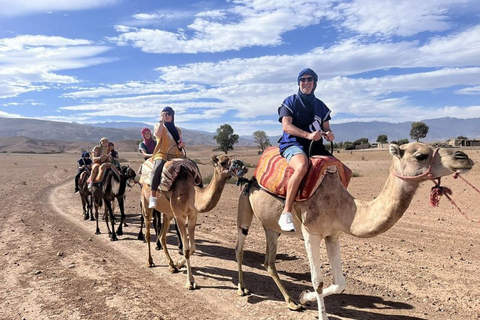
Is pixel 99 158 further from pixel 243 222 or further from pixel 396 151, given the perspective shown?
pixel 396 151

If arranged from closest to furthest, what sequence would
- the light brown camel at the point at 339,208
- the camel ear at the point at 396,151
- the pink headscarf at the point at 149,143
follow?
the light brown camel at the point at 339,208, the camel ear at the point at 396,151, the pink headscarf at the point at 149,143

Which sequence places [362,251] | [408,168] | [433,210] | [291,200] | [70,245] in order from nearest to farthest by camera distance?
[408,168], [291,200], [362,251], [70,245], [433,210]

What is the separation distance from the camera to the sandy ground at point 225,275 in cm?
582

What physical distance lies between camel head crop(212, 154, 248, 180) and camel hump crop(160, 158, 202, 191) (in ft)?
3.18

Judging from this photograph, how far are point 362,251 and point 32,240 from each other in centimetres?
887

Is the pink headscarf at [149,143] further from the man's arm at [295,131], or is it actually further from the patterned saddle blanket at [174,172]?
the man's arm at [295,131]

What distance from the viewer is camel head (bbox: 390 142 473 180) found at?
3744mm

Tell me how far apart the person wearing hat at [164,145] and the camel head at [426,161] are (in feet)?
16.2

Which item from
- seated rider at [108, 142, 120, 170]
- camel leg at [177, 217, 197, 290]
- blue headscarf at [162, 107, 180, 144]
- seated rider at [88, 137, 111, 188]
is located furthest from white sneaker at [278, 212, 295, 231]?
seated rider at [108, 142, 120, 170]

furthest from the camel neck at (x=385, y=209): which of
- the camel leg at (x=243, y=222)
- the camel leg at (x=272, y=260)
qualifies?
the camel leg at (x=243, y=222)

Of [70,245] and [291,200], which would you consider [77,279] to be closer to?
[70,245]

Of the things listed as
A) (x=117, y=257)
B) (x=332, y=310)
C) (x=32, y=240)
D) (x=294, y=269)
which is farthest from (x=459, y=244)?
(x=32, y=240)

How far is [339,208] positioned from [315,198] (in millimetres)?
333

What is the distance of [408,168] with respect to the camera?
4.07m
